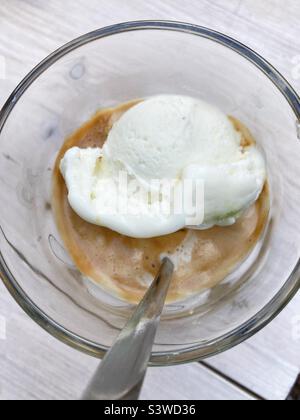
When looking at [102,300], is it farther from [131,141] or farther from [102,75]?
[102,75]

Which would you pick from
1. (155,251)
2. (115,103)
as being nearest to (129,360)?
(155,251)

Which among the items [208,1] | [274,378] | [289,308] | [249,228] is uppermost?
[208,1]

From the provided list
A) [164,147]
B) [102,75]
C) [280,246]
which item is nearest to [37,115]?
[102,75]

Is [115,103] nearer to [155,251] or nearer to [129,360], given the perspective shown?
[155,251]

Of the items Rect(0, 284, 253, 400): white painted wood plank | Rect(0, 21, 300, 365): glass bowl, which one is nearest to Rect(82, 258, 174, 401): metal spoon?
Rect(0, 21, 300, 365): glass bowl

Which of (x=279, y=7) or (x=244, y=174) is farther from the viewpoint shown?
(x=279, y=7)

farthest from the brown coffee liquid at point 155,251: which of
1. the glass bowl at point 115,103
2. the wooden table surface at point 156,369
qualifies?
the wooden table surface at point 156,369

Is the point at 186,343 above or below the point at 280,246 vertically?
below
